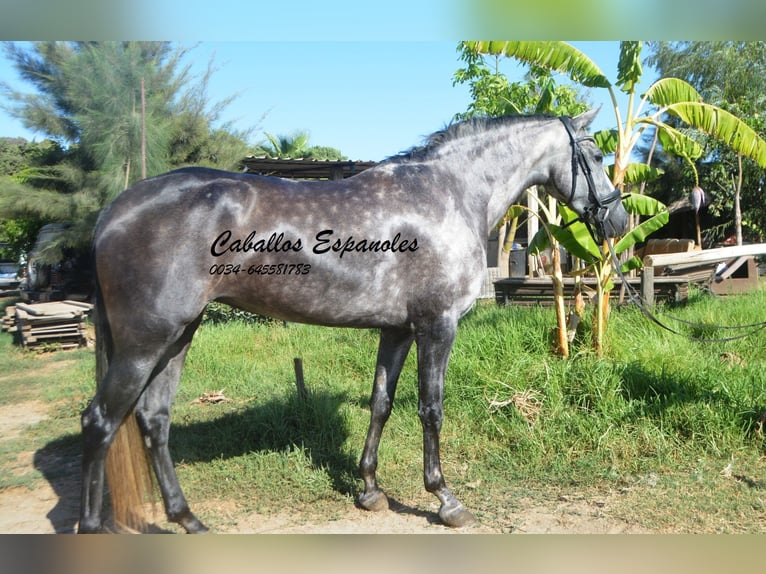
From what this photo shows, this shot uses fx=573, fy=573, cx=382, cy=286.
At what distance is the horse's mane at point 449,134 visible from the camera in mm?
3803

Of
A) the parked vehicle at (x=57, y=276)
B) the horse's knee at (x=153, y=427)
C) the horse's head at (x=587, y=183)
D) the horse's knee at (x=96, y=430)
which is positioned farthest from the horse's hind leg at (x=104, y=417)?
the parked vehicle at (x=57, y=276)

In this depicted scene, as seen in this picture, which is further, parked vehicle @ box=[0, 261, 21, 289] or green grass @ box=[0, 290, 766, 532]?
parked vehicle @ box=[0, 261, 21, 289]

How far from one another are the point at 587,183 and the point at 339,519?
9.20 ft

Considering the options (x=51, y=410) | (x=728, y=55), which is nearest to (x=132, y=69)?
(x=51, y=410)

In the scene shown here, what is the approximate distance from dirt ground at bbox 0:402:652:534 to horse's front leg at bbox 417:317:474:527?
111mm

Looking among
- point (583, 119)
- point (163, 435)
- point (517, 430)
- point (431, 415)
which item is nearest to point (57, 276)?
point (163, 435)

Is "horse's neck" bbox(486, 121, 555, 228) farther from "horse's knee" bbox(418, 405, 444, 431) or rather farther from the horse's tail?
the horse's tail

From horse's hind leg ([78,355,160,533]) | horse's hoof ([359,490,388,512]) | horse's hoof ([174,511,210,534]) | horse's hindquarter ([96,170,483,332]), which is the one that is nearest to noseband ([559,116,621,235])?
horse's hindquarter ([96,170,483,332])

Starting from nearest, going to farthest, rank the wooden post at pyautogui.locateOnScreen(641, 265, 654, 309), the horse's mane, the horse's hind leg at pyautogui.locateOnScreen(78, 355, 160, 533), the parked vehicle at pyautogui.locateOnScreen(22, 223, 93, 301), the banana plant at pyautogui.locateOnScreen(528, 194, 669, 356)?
the horse's hind leg at pyautogui.locateOnScreen(78, 355, 160, 533) < the horse's mane < the banana plant at pyautogui.locateOnScreen(528, 194, 669, 356) < the wooden post at pyautogui.locateOnScreen(641, 265, 654, 309) < the parked vehicle at pyautogui.locateOnScreen(22, 223, 93, 301)

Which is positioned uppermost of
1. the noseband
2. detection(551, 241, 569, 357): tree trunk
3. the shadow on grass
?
the noseband

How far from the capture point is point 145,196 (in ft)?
10.4

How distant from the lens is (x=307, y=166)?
11.0m

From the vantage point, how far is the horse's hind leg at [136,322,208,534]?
3482 millimetres
